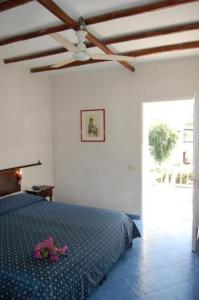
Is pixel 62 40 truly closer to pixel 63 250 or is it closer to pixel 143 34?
pixel 143 34

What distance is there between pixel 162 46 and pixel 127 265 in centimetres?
289

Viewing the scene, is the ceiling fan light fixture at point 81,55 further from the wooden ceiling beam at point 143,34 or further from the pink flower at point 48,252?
the pink flower at point 48,252

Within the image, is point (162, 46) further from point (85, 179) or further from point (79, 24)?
point (85, 179)

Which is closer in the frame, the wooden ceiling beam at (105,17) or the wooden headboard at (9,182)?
the wooden ceiling beam at (105,17)

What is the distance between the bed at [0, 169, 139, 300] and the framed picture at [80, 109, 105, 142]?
5.06 ft

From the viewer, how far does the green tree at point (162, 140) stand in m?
6.68

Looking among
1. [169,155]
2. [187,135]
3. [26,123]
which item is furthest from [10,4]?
[187,135]

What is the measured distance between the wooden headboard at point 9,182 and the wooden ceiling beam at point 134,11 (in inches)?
106

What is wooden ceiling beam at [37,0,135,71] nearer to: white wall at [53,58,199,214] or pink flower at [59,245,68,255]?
white wall at [53,58,199,214]

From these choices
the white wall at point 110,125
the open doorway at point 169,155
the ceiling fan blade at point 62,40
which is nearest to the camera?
the ceiling fan blade at point 62,40

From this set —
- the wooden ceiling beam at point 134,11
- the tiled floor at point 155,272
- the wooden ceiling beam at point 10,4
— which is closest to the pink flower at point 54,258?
the tiled floor at point 155,272

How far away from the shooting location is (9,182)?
4.20 meters

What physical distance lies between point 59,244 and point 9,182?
6.73 ft

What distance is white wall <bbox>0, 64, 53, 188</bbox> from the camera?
164 inches
